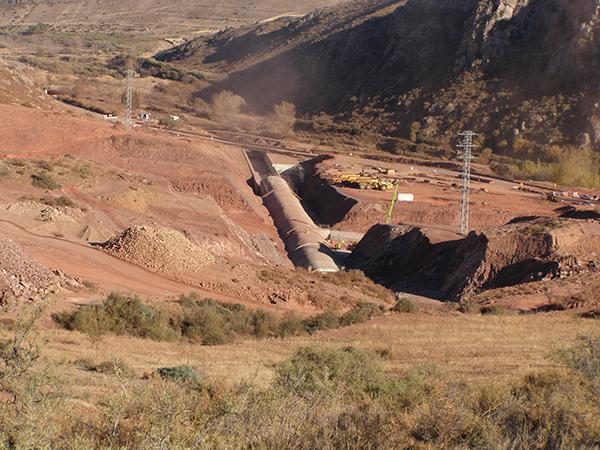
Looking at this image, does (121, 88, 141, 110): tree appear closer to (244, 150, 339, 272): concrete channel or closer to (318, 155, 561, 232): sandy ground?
(244, 150, 339, 272): concrete channel

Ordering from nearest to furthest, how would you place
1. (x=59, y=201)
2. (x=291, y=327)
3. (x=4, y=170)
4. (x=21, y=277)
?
(x=21, y=277)
(x=291, y=327)
(x=59, y=201)
(x=4, y=170)

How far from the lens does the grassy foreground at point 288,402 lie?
23.0ft

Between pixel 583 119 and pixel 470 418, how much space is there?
57702mm

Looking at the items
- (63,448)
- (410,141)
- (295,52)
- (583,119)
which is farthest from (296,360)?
(295,52)

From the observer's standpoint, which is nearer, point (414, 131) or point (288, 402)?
point (288, 402)

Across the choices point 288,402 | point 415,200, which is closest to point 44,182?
point 415,200

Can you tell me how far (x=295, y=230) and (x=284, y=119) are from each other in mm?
43582

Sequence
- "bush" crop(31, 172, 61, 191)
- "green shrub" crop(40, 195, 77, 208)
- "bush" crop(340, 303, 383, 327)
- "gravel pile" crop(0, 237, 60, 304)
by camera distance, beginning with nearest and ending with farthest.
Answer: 1. "gravel pile" crop(0, 237, 60, 304)
2. "bush" crop(340, 303, 383, 327)
3. "green shrub" crop(40, 195, 77, 208)
4. "bush" crop(31, 172, 61, 191)

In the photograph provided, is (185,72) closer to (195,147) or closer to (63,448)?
(195,147)

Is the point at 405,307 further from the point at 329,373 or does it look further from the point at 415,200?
the point at 415,200

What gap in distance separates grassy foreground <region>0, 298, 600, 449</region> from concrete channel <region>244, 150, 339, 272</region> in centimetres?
2086

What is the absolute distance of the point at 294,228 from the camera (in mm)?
41062

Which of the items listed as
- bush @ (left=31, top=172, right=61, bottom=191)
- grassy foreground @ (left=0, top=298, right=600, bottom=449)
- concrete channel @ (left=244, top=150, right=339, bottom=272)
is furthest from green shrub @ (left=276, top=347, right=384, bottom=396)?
bush @ (left=31, top=172, right=61, bottom=191)

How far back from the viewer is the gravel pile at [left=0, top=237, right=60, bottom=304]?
1711 cm
